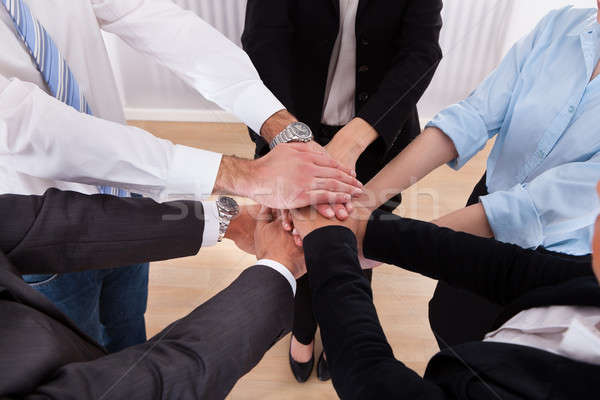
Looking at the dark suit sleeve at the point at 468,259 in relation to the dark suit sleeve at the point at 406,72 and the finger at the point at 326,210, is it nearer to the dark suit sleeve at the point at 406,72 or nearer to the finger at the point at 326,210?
the finger at the point at 326,210

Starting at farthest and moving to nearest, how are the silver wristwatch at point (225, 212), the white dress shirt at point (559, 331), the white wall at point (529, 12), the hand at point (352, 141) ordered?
the white wall at point (529, 12) → the hand at point (352, 141) → the silver wristwatch at point (225, 212) → the white dress shirt at point (559, 331)

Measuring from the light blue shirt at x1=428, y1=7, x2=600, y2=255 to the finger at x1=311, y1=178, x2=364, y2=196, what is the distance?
0.30 metres

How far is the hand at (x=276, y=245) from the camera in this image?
35.9 inches

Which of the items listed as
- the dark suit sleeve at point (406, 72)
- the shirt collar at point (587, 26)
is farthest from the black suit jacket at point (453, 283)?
→ the shirt collar at point (587, 26)

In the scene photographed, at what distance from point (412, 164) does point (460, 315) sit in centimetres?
39

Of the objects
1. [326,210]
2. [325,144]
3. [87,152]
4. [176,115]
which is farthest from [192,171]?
[176,115]

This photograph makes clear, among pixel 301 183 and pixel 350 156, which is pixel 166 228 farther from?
pixel 350 156

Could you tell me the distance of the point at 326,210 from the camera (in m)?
0.98

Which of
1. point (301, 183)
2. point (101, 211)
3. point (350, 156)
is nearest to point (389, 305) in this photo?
point (350, 156)

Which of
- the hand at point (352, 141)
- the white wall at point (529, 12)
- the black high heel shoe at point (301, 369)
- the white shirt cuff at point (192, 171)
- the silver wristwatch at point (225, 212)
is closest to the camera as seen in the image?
the white shirt cuff at point (192, 171)

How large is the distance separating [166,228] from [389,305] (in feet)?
3.66

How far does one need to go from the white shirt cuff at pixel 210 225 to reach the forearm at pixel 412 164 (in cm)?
37

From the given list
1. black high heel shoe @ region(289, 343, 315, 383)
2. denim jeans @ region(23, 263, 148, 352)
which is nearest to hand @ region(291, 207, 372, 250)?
denim jeans @ region(23, 263, 148, 352)

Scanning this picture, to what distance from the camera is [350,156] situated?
112 cm
